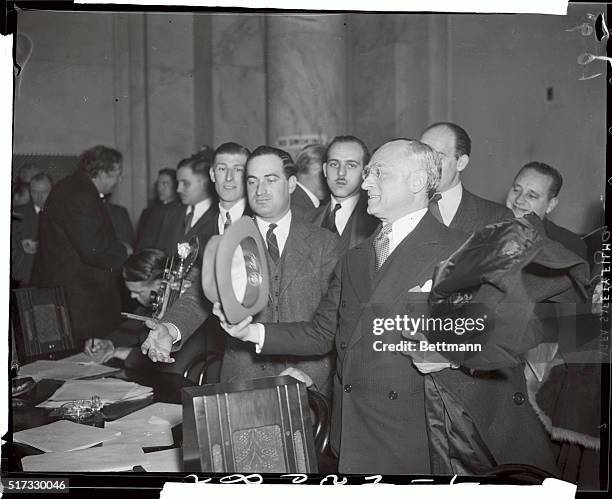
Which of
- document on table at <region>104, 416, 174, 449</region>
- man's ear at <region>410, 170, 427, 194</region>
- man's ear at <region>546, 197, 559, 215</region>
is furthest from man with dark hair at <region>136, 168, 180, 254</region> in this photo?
man's ear at <region>546, 197, 559, 215</region>

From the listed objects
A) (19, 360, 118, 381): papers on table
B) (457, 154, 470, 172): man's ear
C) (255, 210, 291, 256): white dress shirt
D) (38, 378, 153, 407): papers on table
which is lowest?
(38, 378, 153, 407): papers on table

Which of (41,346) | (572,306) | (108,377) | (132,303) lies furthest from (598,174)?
(41,346)

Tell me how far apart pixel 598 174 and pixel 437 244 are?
0.65 metres

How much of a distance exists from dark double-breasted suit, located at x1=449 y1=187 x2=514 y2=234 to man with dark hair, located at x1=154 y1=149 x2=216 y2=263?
0.92 metres

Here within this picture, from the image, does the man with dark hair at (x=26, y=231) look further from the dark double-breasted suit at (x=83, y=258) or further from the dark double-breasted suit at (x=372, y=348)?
the dark double-breasted suit at (x=372, y=348)

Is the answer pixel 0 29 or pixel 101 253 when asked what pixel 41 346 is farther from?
pixel 0 29

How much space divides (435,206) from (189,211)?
92cm

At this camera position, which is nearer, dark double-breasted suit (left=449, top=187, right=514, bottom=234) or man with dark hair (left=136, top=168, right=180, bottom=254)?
dark double-breasted suit (left=449, top=187, right=514, bottom=234)

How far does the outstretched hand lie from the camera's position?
288 centimetres

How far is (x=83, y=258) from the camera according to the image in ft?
9.53

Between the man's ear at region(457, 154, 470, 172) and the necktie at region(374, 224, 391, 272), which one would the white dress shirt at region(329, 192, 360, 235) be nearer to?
the necktie at region(374, 224, 391, 272)

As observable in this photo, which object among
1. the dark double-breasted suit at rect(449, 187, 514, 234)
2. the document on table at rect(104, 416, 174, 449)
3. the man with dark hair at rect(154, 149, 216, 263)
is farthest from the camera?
the man with dark hair at rect(154, 149, 216, 263)

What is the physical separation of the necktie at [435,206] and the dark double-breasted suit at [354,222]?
0.20 m

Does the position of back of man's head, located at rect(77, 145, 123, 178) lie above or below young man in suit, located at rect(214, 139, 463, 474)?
above
